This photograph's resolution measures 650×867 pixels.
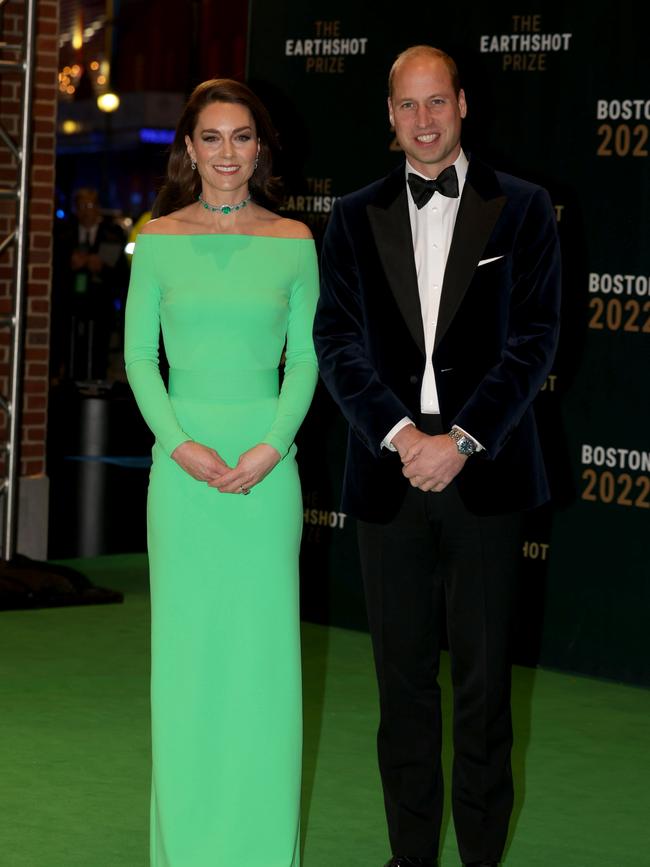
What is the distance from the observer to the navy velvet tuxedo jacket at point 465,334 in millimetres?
3674

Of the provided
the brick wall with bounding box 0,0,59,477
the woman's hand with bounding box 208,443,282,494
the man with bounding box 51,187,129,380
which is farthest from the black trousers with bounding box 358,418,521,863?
the man with bounding box 51,187,129,380

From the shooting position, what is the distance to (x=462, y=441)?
3639mm

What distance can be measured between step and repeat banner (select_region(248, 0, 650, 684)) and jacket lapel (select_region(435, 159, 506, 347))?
2.75m

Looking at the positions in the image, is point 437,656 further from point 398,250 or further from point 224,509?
point 398,250

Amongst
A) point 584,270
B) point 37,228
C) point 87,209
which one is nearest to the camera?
point 584,270

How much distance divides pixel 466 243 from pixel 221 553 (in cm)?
93

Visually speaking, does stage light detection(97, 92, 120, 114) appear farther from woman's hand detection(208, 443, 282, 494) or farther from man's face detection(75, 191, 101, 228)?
woman's hand detection(208, 443, 282, 494)

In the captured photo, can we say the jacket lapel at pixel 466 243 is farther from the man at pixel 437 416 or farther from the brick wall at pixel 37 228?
the brick wall at pixel 37 228

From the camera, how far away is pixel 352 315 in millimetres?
Result: 3789

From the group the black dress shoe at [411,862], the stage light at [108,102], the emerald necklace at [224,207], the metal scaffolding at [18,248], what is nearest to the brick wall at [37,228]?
the metal scaffolding at [18,248]

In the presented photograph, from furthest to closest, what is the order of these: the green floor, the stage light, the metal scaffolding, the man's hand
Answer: the stage light
the metal scaffolding
the green floor
the man's hand

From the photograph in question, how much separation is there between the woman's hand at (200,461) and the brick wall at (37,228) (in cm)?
506

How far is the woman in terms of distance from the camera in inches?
148

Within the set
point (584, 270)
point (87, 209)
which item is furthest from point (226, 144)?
point (87, 209)
